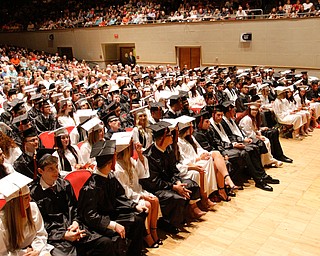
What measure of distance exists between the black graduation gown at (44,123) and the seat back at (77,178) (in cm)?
307

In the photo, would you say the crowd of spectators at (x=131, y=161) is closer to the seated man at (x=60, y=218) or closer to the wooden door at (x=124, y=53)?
the seated man at (x=60, y=218)

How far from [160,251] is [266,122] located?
5.41 metres

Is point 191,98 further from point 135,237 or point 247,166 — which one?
point 135,237

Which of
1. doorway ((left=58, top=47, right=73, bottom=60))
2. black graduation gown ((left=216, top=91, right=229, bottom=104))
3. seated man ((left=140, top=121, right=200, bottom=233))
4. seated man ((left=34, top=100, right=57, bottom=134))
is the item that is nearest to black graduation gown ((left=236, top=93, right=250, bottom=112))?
black graduation gown ((left=216, top=91, right=229, bottom=104))

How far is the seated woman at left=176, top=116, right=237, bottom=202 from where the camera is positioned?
5383 millimetres

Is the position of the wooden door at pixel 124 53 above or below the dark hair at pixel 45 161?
below

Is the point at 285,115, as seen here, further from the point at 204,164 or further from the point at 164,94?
the point at 204,164

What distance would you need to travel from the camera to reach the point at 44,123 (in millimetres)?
7082

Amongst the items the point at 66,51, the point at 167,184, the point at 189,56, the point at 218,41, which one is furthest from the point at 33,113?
the point at 66,51

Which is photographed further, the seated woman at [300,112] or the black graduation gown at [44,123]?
the seated woman at [300,112]

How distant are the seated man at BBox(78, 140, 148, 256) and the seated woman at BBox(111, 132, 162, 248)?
0.57 feet

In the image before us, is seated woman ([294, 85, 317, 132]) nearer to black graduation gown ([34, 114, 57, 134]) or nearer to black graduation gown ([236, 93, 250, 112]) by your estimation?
black graduation gown ([236, 93, 250, 112])

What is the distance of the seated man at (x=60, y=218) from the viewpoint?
3.50 m

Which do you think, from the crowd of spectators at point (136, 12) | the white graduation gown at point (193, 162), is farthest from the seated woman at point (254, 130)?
the crowd of spectators at point (136, 12)
